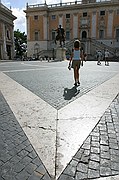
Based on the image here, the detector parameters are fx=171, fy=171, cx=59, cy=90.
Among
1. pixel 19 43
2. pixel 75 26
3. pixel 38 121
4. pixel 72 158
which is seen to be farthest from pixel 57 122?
pixel 19 43

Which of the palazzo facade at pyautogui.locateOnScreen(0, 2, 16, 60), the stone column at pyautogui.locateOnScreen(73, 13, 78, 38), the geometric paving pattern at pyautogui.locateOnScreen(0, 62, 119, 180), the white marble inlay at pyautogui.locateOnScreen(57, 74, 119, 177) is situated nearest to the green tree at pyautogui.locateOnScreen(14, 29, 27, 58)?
the palazzo facade at pyautogui.locateOnScreen(0, 2, 16, 60)

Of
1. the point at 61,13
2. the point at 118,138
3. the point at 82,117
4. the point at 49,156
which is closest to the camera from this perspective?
the point at 49,156

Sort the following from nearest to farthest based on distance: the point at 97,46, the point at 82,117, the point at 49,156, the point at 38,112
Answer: the point at 49,156, the point at 82,117, the point at 38,112, the point at 97,46

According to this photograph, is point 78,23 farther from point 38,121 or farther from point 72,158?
point 72,158

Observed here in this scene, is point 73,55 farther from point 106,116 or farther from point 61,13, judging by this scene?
point 61,13

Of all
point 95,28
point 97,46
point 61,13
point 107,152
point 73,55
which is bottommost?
point 107,152

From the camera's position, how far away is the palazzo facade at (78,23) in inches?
1839

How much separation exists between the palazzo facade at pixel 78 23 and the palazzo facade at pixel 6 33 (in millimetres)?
8567

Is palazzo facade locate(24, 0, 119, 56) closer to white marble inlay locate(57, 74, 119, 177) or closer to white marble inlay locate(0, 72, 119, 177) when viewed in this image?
white marble inlay locate(57, 74, 119, 177)

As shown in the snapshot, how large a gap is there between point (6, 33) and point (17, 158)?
47373mm

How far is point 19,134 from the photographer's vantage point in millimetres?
2553

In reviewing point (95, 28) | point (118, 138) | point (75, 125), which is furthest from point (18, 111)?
point (95, 28)

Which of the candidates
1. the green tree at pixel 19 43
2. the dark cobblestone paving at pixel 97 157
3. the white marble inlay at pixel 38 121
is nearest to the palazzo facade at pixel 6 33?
the green tree at pixel 19 43

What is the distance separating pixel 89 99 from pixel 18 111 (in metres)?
1.86
